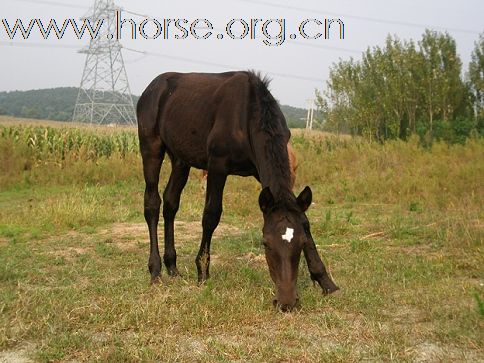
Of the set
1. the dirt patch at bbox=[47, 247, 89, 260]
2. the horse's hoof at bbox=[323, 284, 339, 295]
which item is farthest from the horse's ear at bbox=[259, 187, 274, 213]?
the dirt patch at bbox=[47, 247, 89, 260]

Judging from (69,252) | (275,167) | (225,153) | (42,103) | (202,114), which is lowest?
(69,252)

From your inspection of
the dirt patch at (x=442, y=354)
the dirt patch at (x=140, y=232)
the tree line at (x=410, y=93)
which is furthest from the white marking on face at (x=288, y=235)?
the tree line at (x=410, y=93)

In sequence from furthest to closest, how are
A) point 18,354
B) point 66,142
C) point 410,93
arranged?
point 410,93, point 66,142, point 18,354

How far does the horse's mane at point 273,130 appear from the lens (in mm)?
4300

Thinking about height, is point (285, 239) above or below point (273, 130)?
below

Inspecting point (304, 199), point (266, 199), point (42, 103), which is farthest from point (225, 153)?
point (42, 103)

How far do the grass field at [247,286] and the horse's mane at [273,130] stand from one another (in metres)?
1.02

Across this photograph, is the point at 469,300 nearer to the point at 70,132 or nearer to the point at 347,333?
the point at 347,333

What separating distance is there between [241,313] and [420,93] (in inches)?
1250

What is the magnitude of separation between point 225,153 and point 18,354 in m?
2.56

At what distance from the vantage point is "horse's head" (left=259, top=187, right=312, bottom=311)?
12.5ft

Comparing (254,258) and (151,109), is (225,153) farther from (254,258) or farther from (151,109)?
(254,258)

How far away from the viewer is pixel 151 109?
609cm

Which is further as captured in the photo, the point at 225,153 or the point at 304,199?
the point at 225,153
